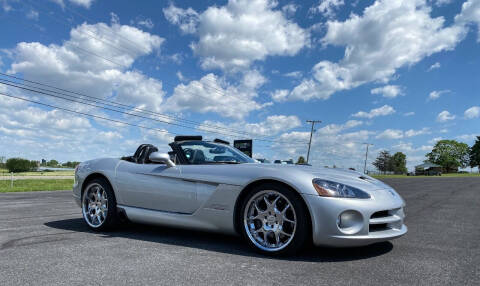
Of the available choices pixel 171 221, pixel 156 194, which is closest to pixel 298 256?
pixel 171 221

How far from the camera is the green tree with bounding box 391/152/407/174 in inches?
5305

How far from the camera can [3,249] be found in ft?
12.2

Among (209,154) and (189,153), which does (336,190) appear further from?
(189,153)

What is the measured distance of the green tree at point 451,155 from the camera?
115 metres

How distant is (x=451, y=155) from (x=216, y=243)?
132312 mm

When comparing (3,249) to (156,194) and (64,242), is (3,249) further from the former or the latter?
(156,194)

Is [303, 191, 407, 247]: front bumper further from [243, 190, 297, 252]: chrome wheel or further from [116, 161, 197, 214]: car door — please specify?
[116, 161, 197, 214]: car door

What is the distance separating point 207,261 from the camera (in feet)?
10.5

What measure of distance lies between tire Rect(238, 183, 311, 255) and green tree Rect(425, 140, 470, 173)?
130379mm

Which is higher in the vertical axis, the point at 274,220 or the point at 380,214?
the point at 380,214

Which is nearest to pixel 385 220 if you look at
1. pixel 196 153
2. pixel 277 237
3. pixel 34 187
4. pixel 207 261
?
pixel 277 237

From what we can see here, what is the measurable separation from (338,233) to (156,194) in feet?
7.41

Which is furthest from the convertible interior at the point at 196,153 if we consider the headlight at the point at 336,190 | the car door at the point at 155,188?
the headlight at the point at 336,190

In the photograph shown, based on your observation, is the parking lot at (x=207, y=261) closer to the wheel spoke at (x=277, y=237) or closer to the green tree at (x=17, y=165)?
the wheel spoke at (x=277, y=237)
